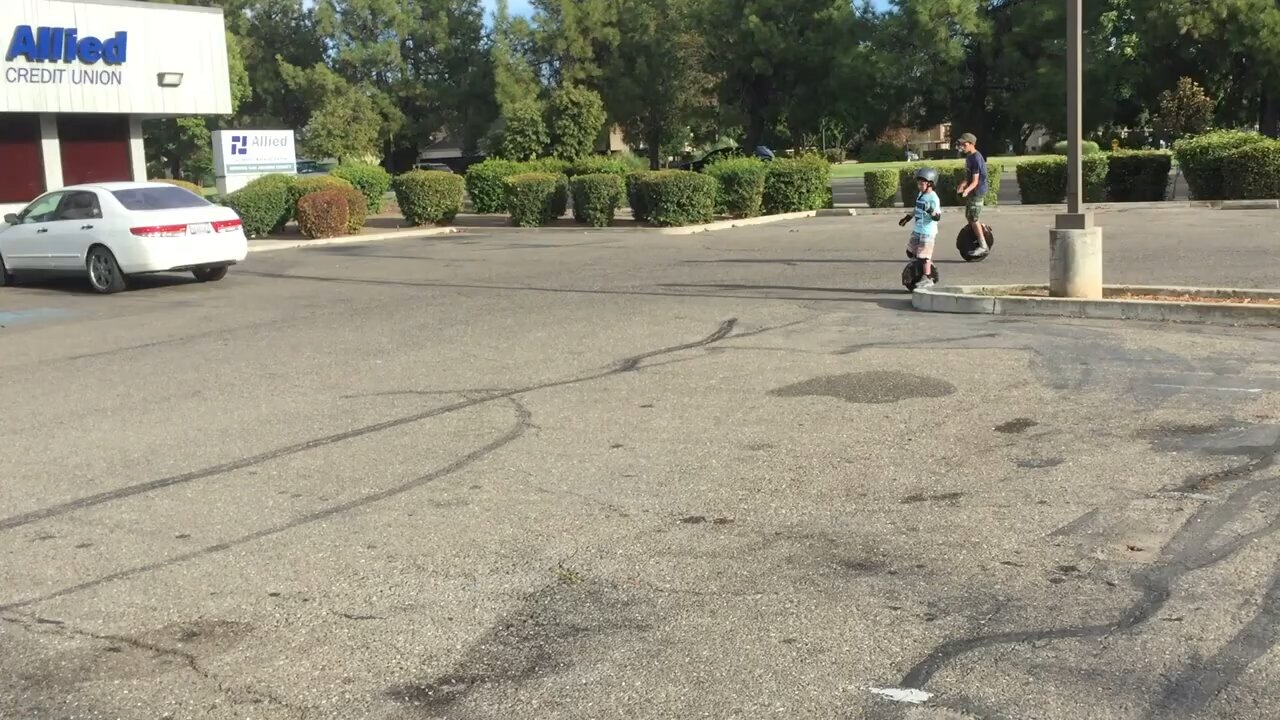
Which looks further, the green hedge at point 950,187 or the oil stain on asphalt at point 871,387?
the green hedge at point 950,187

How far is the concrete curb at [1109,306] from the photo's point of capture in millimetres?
10711

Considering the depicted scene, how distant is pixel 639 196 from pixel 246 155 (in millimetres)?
10119

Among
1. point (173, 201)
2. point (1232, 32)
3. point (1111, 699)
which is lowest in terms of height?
point (1111, 699)

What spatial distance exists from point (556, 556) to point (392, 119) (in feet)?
220

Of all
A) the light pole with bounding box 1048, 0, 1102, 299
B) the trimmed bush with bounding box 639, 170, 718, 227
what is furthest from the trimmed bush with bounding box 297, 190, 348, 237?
the light pole with bounding box 1048, 0, 1102, 299

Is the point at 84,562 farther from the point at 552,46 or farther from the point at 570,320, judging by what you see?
the point at 552,46

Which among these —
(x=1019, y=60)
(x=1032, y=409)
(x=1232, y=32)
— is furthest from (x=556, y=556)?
(x=1019, y=60)

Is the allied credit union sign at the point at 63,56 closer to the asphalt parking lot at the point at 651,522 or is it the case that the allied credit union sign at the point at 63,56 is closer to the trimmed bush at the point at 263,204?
the trimmed bush at the point at 263,204

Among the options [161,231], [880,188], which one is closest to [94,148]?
[161,231]

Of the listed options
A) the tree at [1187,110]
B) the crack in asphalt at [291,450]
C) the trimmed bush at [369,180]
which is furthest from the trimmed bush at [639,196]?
the tree at [1187,110]

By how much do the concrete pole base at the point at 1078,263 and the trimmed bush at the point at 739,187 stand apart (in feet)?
46.9

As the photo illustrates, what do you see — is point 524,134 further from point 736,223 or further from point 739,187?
point 736,223

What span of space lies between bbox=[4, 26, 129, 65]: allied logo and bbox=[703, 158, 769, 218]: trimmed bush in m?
13.9

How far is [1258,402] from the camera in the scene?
305 inches
